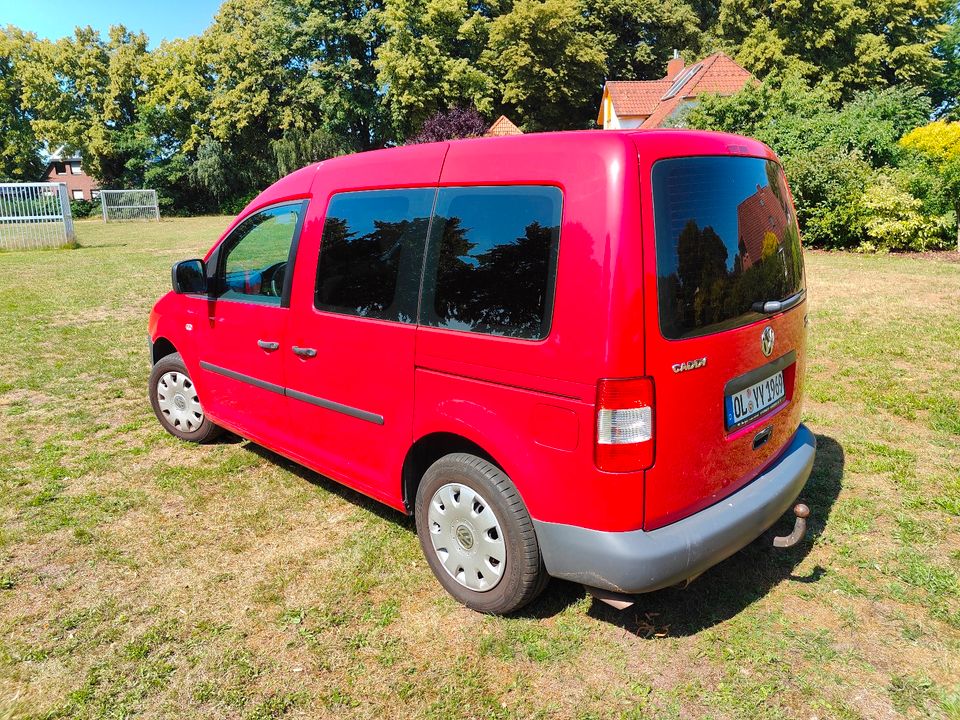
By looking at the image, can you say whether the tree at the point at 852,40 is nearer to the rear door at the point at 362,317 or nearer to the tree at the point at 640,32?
the tree at the point at 640,32

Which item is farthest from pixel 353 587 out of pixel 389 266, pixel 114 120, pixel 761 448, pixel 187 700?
pixel 114 120

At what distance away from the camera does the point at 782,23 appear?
4025cm

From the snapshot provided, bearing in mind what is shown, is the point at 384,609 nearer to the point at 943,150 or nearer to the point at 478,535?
the point at 478,535

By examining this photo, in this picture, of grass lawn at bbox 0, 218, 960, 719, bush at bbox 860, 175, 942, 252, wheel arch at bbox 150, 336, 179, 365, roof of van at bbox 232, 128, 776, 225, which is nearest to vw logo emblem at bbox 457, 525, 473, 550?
grass lawn at bbox 0, 218, 960, 719

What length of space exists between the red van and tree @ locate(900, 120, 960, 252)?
43.6 ft

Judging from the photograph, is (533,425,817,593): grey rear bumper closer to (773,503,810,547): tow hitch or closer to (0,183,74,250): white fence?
(773,503,810,547): tow hitch

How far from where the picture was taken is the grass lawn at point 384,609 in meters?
2.59

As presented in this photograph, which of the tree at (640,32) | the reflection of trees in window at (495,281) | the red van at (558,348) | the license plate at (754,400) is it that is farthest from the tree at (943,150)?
the tree at (640,32)

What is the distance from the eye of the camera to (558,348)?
2531mm

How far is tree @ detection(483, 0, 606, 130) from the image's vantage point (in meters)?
44.3

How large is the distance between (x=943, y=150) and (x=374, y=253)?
16020 mm

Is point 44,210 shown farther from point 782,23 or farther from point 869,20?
point 869,20

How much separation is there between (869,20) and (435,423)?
46909 mm

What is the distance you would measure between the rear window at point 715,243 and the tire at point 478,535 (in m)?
0.95
